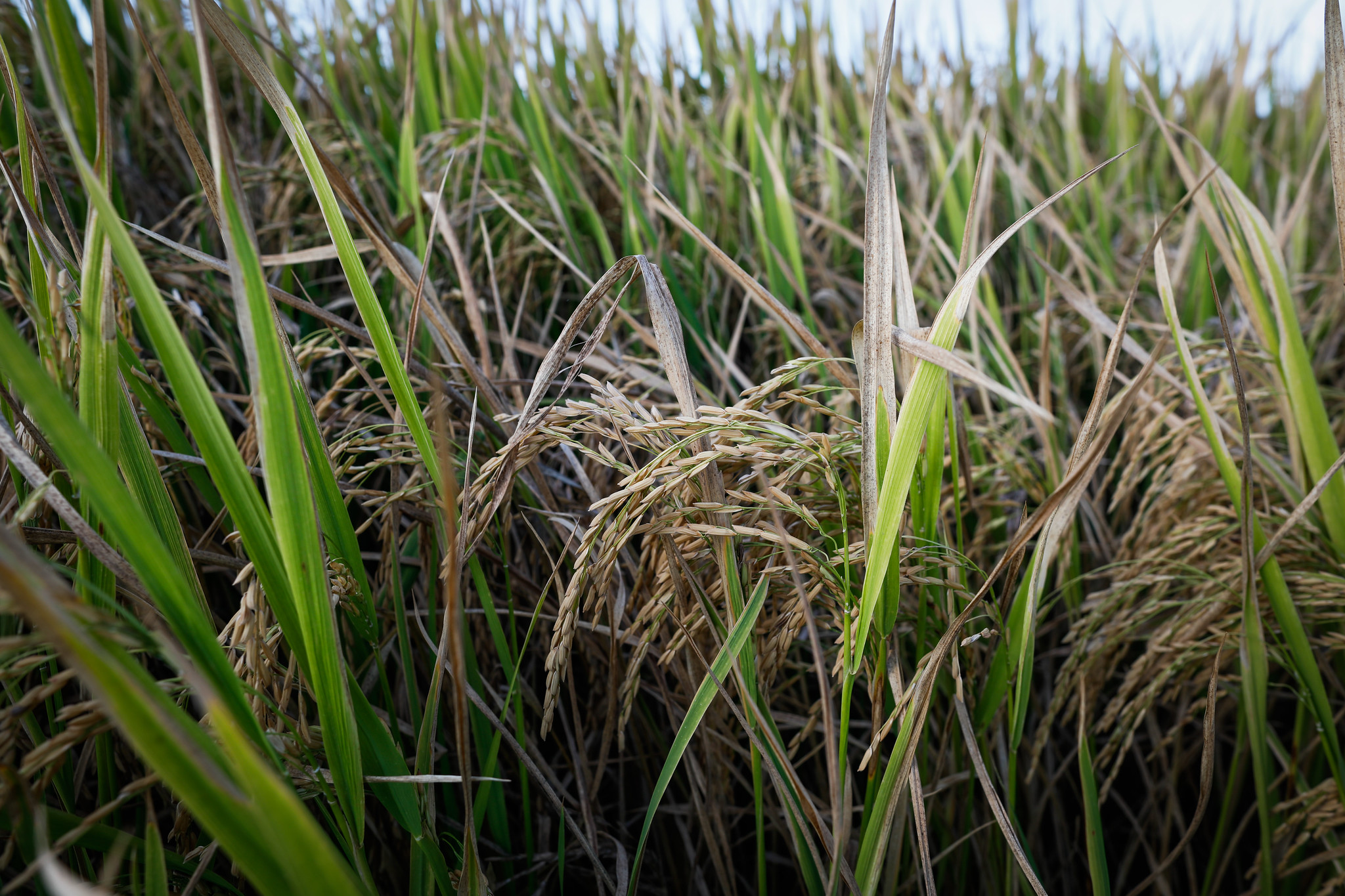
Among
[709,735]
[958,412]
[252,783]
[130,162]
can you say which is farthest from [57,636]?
[130,162]

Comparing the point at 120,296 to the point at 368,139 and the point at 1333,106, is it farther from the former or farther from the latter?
the point at 1333,106

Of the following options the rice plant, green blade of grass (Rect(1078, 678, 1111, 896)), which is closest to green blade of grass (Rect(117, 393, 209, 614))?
the rice plant

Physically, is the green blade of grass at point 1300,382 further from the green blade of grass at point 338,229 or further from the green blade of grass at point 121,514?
the green blade of grass at point 121,514

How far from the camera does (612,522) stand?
590 millimetres

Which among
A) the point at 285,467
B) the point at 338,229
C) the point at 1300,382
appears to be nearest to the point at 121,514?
the point at 285,467

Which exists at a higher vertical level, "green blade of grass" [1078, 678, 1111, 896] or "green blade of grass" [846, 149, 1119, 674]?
"green blade of grass" [846, 149, 1119, 674]

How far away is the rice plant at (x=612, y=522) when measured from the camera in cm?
48

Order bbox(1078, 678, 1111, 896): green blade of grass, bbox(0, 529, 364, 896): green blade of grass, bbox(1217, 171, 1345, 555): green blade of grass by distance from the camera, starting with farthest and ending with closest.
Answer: bbox(1217, 171, 1345, 555): green blade of grass < bbox(1078, 678, 1111, 896): green blade of grass < bbox(0, 529, 364, 896): green blade of grass

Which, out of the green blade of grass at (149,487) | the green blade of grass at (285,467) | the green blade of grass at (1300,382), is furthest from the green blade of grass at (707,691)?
the green blade of grass at (1300,382)

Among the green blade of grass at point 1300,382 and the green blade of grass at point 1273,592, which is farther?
the green blade of grass at point 1300,382

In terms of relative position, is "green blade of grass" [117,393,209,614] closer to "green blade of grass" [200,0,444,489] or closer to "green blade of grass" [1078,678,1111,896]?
"green blade of grass" [200,0,444,489]

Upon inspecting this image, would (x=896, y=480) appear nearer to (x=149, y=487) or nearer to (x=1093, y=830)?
(x=1093, y=830)

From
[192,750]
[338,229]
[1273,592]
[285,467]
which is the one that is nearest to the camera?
[192,750]

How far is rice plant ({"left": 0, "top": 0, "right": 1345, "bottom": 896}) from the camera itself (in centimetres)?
48
